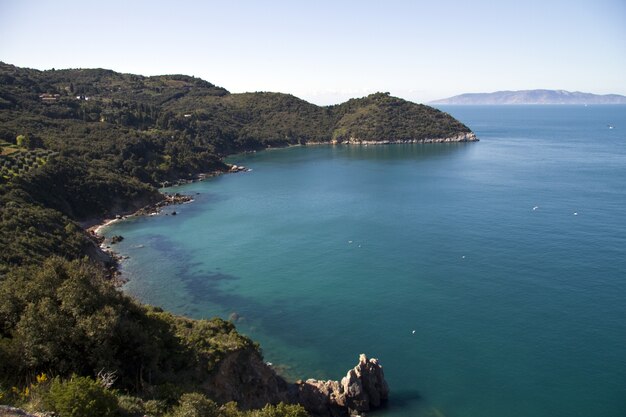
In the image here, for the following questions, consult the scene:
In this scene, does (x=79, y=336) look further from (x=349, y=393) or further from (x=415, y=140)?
(x=415, y=140)

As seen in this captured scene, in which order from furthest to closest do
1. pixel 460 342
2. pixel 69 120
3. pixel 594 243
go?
pixel 69 120 → pixel 594 243 → pixel 460 342

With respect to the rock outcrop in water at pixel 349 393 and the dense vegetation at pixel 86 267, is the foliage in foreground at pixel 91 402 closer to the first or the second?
the dense vegetation at pixel 86 267

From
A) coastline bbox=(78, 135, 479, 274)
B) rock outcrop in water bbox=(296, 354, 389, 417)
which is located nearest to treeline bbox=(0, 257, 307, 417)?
rock outcrop in water bbox=(296, 354, 389, 417)

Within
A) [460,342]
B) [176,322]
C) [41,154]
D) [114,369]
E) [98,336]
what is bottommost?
[460,342]

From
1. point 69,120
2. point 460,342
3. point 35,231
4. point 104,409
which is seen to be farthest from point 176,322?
point 69,120

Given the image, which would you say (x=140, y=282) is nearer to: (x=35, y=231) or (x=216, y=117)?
(x=35, y=231)

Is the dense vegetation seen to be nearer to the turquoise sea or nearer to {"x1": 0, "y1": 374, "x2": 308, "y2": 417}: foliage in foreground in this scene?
{"x1": 0, "y1": 374, "x2": 308, "y2": 417}: foliage in foreground

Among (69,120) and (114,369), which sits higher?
(69,120)

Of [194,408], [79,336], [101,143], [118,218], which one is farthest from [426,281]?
[101,143]
